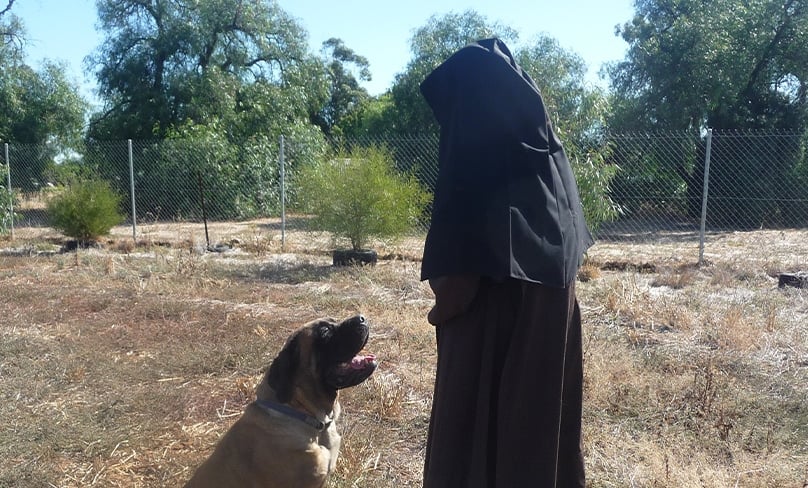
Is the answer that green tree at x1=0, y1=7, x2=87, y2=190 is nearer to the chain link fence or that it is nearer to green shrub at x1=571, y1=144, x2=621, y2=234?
the chain link fence

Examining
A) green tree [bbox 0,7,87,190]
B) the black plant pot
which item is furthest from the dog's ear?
green tree [bbox 0,7,87,190]

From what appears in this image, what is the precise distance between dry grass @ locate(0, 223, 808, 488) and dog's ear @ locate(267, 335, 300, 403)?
0.71m

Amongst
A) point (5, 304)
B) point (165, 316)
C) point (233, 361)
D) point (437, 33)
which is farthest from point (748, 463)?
point (437, 33)

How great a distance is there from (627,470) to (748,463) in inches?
25.1

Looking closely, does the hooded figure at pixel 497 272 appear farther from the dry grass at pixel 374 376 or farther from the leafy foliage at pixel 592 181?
the leafy foliage at pixel 592 181

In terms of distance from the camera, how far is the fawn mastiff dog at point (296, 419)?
290 centimetres

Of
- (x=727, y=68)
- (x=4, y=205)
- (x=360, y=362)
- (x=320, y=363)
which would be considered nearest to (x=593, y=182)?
(x=360, y=362)

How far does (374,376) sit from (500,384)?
104 inches

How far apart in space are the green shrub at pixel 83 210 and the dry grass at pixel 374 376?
2389 mm

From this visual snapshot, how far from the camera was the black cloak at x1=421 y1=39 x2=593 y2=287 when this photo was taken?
7.09 feet

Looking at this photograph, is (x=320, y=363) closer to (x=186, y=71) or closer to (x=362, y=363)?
(x=362, y=363)

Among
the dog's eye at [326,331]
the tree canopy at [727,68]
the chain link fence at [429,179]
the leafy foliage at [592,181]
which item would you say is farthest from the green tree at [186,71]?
the dog's eye at [326,331]

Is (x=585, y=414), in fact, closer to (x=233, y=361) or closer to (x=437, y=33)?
(x=233, y=361)

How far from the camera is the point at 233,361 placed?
5.22m
